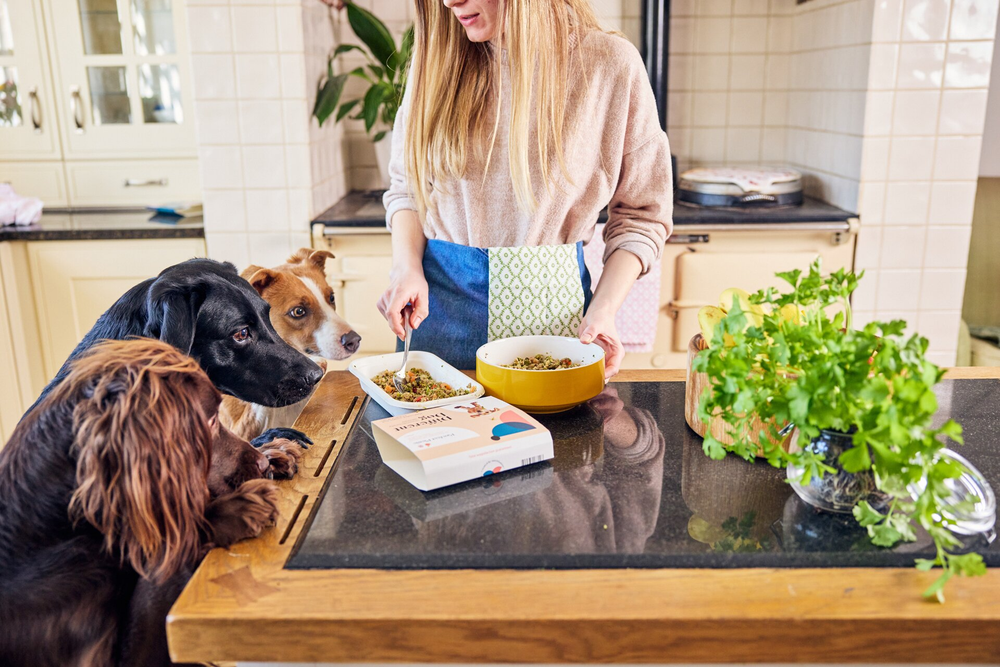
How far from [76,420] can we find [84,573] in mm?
137

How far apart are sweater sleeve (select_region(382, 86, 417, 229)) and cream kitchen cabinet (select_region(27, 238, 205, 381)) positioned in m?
1.10

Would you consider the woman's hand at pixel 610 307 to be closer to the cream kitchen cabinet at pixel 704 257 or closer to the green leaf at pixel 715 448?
the green leaf at pixel 715 448

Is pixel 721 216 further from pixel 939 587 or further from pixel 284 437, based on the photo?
pixel 939 587

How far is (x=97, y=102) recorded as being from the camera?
2.88 meters

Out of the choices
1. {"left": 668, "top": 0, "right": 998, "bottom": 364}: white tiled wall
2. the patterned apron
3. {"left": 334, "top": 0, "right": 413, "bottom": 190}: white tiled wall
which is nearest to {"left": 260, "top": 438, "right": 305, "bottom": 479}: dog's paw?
the patterned apron

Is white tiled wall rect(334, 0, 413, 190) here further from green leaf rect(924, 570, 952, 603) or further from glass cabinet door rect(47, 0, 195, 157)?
green leaf rect(924, 570, 952, 603)

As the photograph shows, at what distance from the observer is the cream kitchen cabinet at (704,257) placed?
242 cm

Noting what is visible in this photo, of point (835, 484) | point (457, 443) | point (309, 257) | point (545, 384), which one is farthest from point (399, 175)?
point (835, 484)

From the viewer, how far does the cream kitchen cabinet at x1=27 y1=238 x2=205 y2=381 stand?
2.50 metres

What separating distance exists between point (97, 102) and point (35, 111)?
212 mm

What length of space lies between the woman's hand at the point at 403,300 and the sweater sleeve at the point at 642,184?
0.37 meters

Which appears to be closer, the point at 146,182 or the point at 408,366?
the point at 408,366

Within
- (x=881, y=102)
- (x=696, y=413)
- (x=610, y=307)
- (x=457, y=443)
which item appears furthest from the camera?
(x=881, y=102)

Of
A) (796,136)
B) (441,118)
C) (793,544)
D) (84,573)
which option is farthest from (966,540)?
(796,136)
